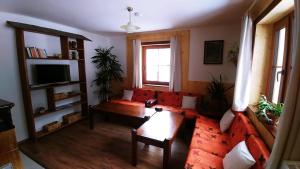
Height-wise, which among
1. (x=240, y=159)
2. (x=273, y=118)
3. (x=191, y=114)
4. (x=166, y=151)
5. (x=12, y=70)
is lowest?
(x=166, y=151)

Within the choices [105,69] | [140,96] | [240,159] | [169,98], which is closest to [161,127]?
[240,159]

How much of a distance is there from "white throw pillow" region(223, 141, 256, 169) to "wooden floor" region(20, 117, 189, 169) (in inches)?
31.2

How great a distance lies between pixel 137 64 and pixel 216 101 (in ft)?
7.12

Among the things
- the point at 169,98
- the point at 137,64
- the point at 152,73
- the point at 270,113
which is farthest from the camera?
the point at 152,73

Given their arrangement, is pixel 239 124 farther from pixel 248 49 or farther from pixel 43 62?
pixel 43 62

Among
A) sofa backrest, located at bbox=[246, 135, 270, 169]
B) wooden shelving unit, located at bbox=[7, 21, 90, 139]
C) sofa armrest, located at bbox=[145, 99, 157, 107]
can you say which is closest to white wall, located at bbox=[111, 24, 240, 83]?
sofa armrest, located at bbox=[145, 99, 157, 107]

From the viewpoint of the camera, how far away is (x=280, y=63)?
195cm

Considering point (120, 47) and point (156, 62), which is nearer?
point (156, 62)

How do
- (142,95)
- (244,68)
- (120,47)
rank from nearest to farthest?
1. (244,68)
2. (142,95)
3. (120,47)

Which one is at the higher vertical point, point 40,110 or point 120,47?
point 120,47

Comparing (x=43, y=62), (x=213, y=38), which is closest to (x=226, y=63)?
(x=213, y=38)

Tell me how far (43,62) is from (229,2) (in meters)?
3.34

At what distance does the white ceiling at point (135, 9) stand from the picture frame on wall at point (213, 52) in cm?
46

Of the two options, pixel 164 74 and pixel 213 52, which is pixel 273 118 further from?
pixel 164 74
